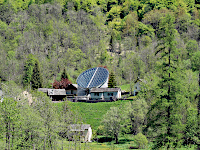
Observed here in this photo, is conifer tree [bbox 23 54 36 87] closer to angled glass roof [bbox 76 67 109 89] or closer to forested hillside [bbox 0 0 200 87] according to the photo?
forested hillside [bbox 0 0 200 87]

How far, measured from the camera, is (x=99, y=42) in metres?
106

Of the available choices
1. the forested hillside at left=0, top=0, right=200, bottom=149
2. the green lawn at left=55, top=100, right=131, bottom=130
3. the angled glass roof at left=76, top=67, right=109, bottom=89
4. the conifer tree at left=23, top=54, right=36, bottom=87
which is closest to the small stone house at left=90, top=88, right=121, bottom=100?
the angled glass roof at left=76, top=67, right=109, bottom=89

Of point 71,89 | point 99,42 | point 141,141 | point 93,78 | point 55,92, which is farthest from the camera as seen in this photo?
point 99,42

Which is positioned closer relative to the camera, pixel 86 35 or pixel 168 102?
pixel 168 102

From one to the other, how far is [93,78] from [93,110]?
12970 millimetres

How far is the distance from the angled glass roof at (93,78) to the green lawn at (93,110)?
832cm

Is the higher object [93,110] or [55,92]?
[55,92]

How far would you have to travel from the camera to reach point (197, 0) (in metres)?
133

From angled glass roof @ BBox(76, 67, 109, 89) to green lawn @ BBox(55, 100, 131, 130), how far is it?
27.3 ft

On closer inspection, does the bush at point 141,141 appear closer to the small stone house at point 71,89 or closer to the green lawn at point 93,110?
the green lawn at point 93,110

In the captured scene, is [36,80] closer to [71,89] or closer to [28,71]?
[28,71]

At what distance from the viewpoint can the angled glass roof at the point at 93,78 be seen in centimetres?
6421

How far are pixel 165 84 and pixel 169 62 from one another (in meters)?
1.77

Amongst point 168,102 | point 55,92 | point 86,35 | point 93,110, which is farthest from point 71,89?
point 168,102
